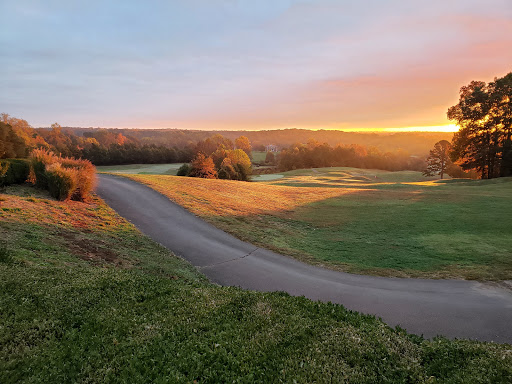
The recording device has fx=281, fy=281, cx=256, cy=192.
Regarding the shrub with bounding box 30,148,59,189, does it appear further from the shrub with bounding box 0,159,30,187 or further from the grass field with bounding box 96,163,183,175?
the grass field with bounding box 96,163,183,175

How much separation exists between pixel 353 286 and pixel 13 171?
1764 centimetres

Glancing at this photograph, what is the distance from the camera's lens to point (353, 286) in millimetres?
9531

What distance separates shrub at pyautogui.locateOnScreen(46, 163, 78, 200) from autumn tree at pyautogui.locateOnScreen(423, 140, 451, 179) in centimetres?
6984

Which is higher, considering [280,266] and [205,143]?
[205,143]

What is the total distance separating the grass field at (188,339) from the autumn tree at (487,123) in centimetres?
4906

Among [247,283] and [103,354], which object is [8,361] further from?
[247,283]

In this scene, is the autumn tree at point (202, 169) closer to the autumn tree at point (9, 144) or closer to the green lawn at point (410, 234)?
the green lawn at point (410, 234)

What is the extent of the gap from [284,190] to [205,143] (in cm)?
5781

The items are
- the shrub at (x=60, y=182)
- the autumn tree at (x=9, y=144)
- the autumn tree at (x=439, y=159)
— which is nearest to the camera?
the shrub at (x=60, y=182)

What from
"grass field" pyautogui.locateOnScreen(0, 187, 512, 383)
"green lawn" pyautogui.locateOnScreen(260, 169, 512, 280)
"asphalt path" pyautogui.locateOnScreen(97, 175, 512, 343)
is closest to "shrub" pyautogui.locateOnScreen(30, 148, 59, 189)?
"asphalt path" pyautogui.locateOnScreen(97, 175, 512, 343)

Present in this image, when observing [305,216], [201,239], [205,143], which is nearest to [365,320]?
[201,239]

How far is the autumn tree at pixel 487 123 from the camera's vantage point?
134ft

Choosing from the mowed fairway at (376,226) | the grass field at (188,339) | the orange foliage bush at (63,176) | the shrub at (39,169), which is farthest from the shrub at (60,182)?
the grass field at (188,339)

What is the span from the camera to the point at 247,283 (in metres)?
9.41
